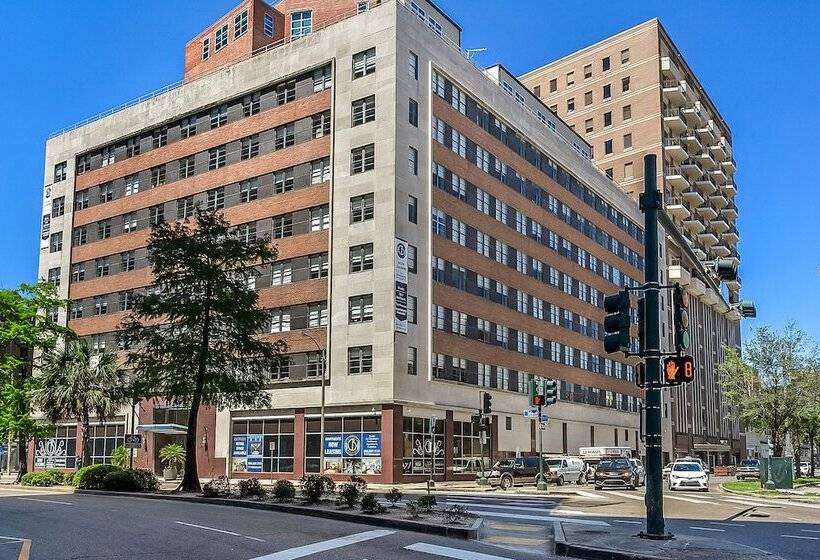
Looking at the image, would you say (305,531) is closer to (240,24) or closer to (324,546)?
(324,546)

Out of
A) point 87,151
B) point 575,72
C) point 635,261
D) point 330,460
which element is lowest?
point 330,460

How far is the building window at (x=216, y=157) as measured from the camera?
2564 inches

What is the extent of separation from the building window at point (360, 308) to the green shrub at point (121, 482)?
20530mm

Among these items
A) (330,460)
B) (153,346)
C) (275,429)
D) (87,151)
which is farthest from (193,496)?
(87,151)

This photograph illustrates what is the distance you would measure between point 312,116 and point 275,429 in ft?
69.7

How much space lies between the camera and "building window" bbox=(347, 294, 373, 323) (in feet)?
177

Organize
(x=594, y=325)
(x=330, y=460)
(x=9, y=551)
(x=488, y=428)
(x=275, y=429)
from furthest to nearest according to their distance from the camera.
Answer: (x=594, y=325) < (x=488, y=428) < (x=275, y=429) < (x=330, y=460) < (x=9, y=551)

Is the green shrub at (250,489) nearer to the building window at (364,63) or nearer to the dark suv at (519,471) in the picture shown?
the dark suv at (519,471)

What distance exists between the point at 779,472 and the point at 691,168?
72683 millimetres

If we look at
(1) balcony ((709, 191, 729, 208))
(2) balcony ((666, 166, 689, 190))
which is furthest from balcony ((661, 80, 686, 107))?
(1) balcony ((709, 191, 729, 208))

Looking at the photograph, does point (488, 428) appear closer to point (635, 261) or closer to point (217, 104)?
point (217, 104)

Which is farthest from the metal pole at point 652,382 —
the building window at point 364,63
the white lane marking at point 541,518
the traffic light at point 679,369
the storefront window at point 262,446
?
the storefront window at point 262,446

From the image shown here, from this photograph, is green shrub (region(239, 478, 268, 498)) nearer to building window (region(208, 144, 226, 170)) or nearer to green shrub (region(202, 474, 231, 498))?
green shrub (region(202, 474, 231, 498))

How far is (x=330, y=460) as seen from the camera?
2144 inches
